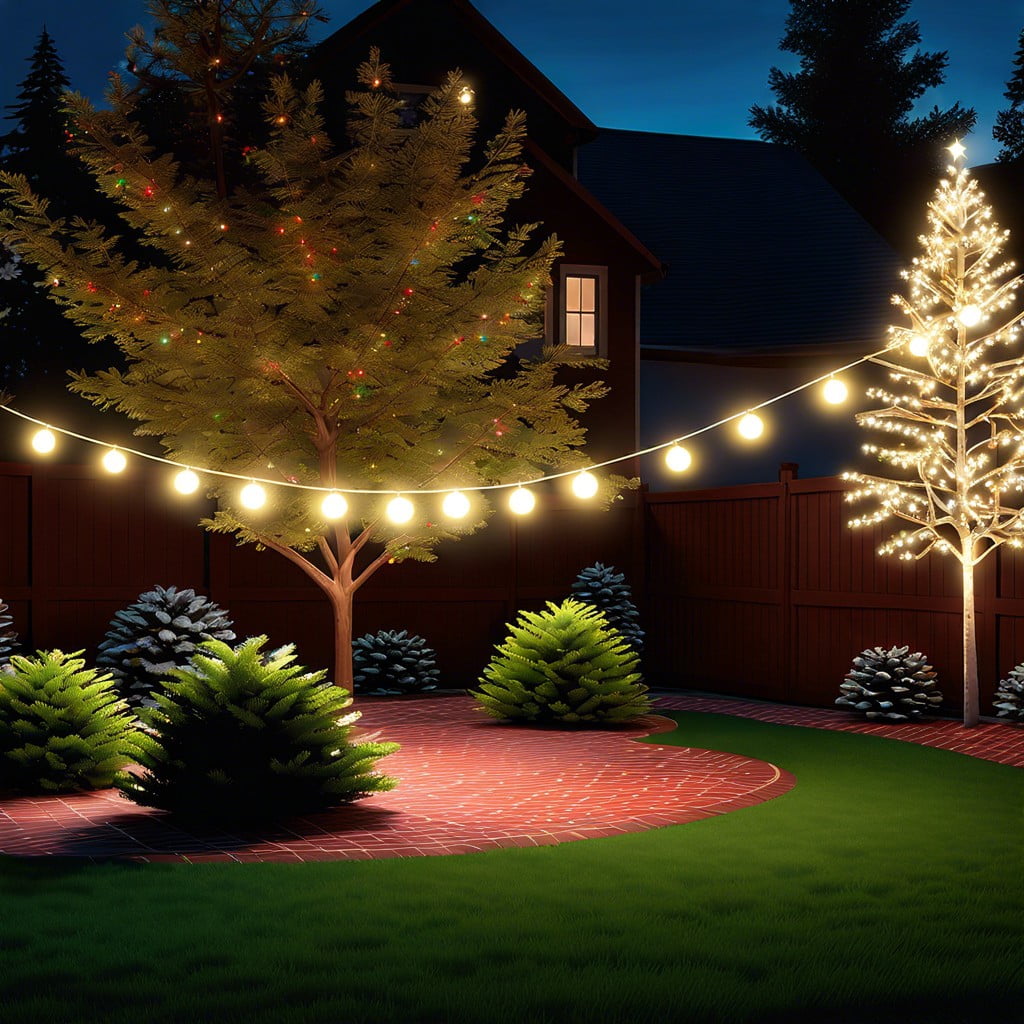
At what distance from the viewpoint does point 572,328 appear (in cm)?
2175

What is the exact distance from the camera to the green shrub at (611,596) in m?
16.9

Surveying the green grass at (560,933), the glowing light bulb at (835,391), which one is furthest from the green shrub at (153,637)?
the green grass at (560,933)

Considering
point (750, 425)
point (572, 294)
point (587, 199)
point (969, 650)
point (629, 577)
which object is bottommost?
point (969, 650)

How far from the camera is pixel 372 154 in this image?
38.6 ft

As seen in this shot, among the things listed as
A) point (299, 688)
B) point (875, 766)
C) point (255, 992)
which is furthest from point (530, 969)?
point (875, 766)

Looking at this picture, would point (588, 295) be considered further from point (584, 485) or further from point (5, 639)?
point (5, 639)

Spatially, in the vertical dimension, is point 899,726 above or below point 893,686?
below

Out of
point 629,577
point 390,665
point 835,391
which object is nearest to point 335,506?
point 835,391

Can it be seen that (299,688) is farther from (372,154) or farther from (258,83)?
(258,83)

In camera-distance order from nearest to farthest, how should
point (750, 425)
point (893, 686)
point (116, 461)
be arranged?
point (750, 425), point (116, 461), point (893, 686)

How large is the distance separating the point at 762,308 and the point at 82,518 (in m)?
14.8

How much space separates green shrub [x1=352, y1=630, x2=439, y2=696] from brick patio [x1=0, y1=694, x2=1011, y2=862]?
233 centimetres

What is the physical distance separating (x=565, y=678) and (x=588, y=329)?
982cm

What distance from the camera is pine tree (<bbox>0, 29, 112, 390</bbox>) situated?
2462 cm
